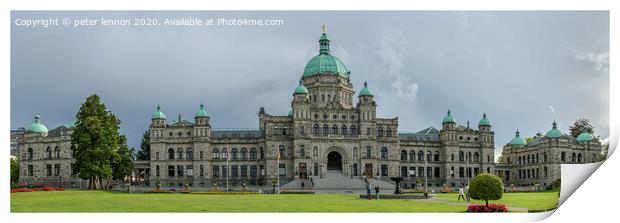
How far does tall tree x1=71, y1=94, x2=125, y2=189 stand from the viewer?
77125 mm

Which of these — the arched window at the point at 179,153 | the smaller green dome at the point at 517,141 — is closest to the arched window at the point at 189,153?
the arched window at the point at 179,153

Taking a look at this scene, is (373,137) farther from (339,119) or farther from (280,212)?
(280,212)

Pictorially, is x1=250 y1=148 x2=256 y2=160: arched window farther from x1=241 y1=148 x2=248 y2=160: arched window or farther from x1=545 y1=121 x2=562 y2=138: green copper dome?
x1=545 y1=121 x2=562 y2=138: green copper dome

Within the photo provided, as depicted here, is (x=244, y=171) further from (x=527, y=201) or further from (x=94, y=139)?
(x=527, y=201)

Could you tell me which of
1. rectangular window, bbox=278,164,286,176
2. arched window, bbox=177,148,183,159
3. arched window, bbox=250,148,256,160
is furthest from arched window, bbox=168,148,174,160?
rectangular window, bbox=278,164,286,176

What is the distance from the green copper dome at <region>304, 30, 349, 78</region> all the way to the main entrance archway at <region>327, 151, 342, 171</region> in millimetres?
12110

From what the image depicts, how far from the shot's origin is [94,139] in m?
78.3

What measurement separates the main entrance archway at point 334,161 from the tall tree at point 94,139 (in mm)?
34012

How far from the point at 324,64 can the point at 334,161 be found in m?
14.5

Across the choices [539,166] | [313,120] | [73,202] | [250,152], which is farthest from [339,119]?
[73,202]

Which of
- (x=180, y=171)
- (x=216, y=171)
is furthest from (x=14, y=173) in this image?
(x=216, y=171)

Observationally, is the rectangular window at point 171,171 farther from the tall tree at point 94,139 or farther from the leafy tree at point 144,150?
the tall tree at point 94,139

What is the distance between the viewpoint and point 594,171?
49.2 m
